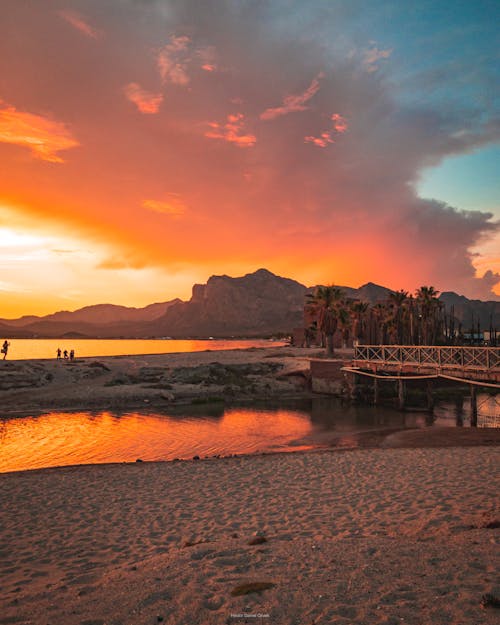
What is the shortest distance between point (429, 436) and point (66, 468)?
18004 mm

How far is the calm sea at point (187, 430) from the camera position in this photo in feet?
70.0

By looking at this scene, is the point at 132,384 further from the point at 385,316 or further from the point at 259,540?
the point at 385,316

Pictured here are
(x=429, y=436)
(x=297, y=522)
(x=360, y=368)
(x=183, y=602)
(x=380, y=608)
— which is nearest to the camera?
(x=380, y=608)

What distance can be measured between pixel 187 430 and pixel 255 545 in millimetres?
20029

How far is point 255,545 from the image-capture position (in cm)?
831

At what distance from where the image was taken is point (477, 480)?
42.1 feet

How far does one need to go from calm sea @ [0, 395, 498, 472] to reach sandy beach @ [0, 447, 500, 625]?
6038 millimetres

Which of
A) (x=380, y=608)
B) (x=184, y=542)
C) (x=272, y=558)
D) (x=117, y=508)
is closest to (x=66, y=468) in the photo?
(x=117, y=508)

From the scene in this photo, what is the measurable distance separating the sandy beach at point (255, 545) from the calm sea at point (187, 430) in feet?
19.8

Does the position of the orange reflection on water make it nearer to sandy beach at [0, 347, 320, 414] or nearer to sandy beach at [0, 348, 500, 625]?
sandy beach at [0, 347, 320, 414]

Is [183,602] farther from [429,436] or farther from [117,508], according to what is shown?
[429,436]

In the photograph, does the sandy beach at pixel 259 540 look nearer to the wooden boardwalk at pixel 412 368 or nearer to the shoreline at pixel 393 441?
the shoreline at pixel 393 441

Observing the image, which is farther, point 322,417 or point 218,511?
point 322,417

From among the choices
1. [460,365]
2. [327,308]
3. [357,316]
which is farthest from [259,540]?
[357,316]
